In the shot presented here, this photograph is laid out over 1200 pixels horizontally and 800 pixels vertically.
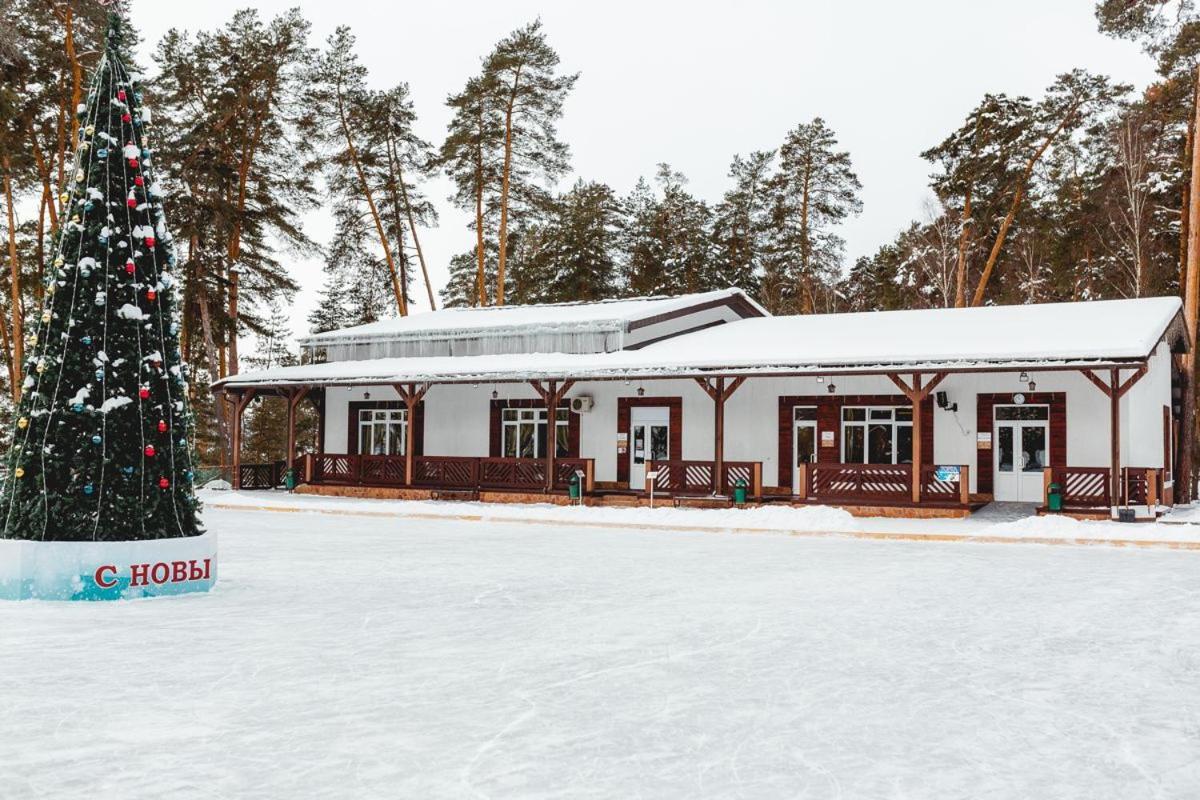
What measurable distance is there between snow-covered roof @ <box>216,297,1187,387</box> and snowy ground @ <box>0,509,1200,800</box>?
7.44 meters

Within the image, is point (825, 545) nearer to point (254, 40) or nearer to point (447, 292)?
point (254, 40)

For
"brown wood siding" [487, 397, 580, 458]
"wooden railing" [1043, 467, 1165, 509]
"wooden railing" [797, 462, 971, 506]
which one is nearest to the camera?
"wooden railing" [1043, 467, 1165, 509]

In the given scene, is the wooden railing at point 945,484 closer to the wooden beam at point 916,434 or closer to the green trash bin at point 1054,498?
the wooden beam at point 916,434

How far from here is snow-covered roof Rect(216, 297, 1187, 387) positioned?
1758 cm

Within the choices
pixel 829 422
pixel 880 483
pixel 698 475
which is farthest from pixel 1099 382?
pixel 698 475

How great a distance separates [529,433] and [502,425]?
2.48 ft

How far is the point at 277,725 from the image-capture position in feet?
16.1

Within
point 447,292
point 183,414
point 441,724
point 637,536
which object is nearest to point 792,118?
point 447,292

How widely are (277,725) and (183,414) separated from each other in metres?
5.12

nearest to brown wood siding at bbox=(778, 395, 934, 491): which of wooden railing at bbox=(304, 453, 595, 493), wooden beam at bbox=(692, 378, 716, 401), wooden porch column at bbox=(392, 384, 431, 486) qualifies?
wooden beam at bbox=(692, 378, 716, 401)

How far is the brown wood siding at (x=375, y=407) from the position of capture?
25672 millimetres

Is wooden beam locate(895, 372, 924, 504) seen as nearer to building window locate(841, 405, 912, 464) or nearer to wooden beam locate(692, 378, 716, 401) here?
building window locate(841, 405, 912, 464)

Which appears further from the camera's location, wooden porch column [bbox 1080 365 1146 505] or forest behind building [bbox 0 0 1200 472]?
forest behind building [bbox 0 0 1200 472]

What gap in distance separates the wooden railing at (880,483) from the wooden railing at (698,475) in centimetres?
121
